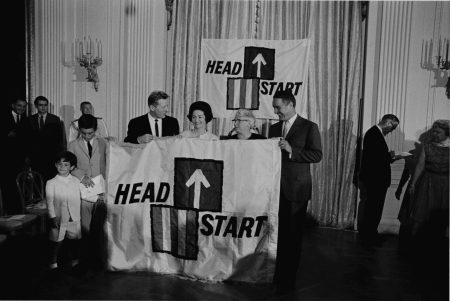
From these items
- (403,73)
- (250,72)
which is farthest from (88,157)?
(403,73)

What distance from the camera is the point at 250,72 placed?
6.21 meters

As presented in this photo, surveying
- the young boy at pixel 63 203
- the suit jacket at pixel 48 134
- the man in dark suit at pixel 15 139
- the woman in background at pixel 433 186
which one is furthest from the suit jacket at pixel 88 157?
the woman in background at pixel 433 186

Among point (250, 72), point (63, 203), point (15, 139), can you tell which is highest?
point (250, 72)

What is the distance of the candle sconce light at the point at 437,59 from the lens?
227 inches

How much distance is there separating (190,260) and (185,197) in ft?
1.74

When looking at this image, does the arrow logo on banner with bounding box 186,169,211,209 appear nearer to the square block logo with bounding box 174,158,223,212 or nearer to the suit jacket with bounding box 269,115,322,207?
the square block logo with bounding box 174,158,223,212

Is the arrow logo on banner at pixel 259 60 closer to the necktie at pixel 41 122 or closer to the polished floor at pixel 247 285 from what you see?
the polished floor at pixel 247 285

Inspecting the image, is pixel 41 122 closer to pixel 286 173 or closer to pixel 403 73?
pixel 286 173

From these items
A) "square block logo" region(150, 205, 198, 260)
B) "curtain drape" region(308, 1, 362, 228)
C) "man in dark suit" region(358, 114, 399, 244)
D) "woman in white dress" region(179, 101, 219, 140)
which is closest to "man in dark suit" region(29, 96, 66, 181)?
"woman in white dress" region(179, 101, 219, 140)

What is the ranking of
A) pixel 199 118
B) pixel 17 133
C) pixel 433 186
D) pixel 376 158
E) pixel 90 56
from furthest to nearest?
1. pixel 90 56
2. pixel 17 133
3. pixel 376 158
4. pixel 433 186
5. pixel 199 118

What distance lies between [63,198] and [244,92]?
125 inches

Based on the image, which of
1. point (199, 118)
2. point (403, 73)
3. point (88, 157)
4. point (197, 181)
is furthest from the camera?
point (403, 73)

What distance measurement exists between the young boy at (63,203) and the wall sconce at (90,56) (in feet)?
9.69

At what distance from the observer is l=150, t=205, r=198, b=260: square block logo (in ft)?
12.2
